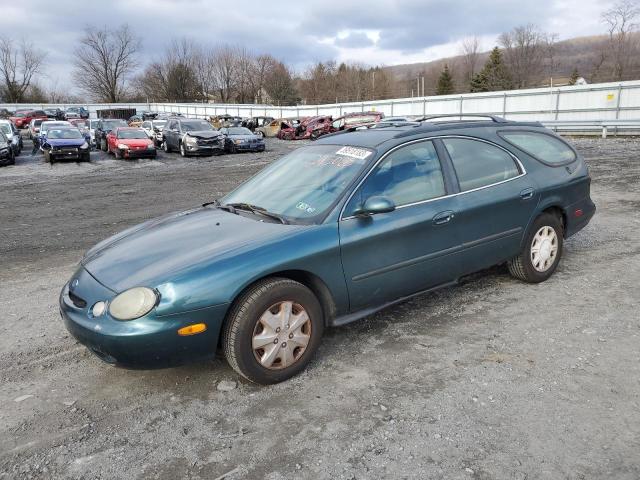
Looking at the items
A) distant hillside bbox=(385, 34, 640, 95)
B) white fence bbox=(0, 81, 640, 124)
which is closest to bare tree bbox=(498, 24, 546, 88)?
distant hillside bbox=(385, 34, 640, 95)

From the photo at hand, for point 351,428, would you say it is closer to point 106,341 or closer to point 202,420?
point 202,420

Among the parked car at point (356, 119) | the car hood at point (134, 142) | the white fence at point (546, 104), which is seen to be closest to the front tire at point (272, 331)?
the car hood at point (134, 142)

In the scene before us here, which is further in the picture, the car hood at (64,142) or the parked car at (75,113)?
the parked car at (75,113)

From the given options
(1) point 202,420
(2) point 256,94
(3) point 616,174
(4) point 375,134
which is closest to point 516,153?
(4) point 375,134

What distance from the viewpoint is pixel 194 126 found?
23.9 m

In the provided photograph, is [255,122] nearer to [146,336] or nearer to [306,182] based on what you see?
[306,182]

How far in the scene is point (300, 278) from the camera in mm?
3410

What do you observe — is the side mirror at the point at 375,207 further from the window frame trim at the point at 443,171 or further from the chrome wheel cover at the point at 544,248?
the chrome wheel cover at the point at 544,248

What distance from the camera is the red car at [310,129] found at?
31.4 meters

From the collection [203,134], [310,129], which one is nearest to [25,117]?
[310,129]

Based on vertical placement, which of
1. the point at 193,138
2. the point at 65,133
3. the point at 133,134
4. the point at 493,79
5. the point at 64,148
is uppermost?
the point at 493,79

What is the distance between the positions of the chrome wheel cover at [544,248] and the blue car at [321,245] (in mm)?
15

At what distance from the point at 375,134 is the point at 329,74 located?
3400 inches

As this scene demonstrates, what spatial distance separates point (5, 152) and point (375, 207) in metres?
20.4
